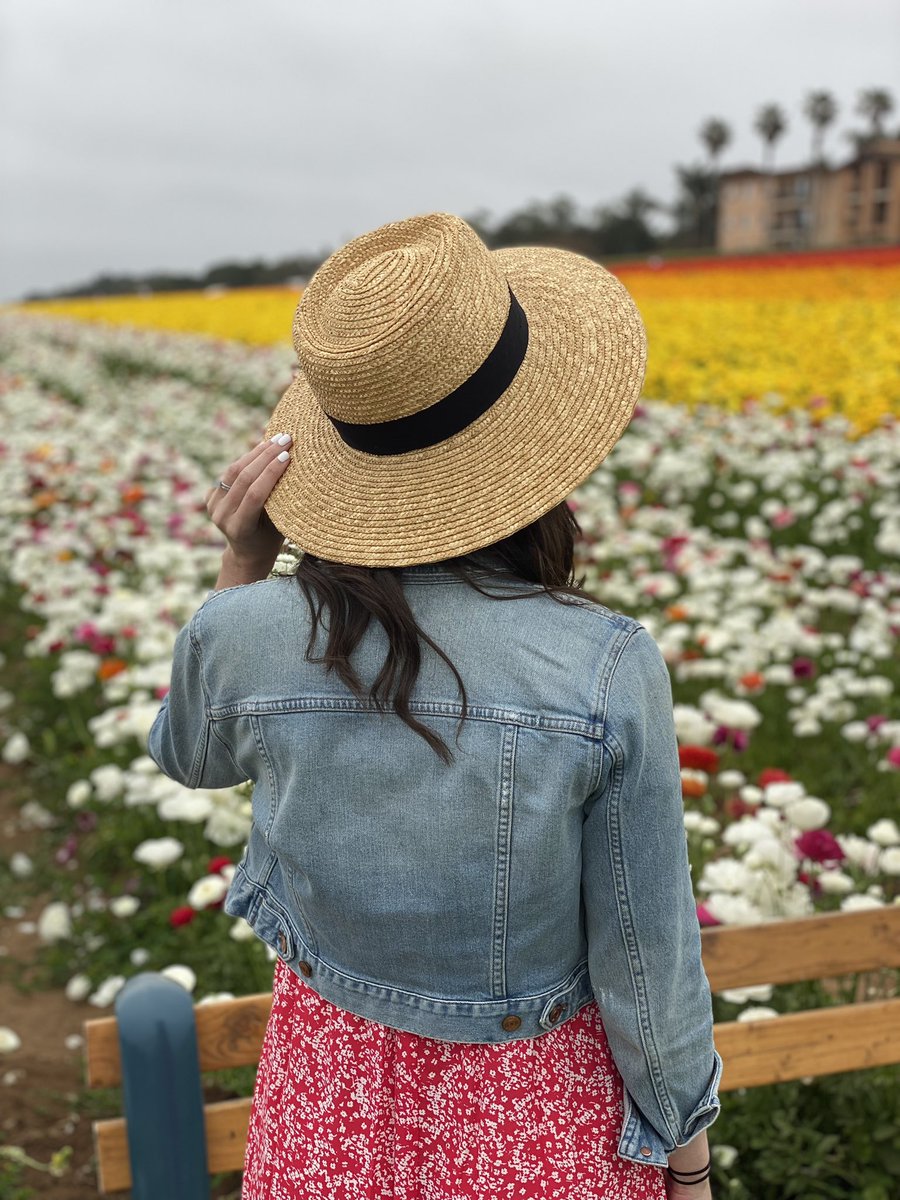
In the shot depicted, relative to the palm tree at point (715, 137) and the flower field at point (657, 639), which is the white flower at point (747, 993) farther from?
the palm tree at point (715, 137)

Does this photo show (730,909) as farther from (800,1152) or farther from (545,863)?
(545,863)

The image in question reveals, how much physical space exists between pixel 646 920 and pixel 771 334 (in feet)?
39.1

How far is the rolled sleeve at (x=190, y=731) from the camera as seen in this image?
1.20m

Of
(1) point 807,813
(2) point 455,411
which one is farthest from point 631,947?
(1) point 807,813

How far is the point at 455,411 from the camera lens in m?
1.11

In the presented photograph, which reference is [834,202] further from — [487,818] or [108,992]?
[487,818]

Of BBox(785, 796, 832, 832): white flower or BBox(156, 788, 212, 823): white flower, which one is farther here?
BBox(156, 788, 212, 823): white flower

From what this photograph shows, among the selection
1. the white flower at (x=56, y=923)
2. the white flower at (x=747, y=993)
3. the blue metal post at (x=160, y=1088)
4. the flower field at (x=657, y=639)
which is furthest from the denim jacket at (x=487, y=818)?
the white flower at (x=56, y=923)

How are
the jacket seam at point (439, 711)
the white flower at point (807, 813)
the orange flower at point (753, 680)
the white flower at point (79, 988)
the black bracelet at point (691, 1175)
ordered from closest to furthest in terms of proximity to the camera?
the jacket seam at point (439, 711)
the black bracelet at point (691, 1175)
the white flower at point (807, 813)
the white flower at point (79, 988)
the orange flower at point (753, 680)

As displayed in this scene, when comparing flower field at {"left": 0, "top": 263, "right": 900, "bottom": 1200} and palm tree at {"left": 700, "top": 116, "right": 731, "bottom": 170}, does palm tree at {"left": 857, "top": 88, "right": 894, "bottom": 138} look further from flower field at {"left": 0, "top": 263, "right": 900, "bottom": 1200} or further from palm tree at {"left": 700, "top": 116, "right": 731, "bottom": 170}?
flower field at {"left": 0, "top": 263, "right": 900, "bottom": 1200}

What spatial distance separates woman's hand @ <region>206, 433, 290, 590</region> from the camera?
1236mm

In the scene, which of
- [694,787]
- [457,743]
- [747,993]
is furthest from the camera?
[694,787]

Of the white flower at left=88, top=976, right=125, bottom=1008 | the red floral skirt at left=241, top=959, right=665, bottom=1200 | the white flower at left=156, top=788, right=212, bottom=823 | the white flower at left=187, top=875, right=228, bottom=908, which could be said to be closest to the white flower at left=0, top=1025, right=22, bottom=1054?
the white flower at left=88, top=976, right=125, bottom=1008

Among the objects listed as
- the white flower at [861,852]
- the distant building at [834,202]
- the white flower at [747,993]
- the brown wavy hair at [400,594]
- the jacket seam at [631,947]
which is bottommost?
the white flower at [747,993]
